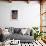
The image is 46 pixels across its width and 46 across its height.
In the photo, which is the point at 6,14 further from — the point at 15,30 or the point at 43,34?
the point at 43,34

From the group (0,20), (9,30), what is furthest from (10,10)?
(9,30)

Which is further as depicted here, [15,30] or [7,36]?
[15,30]

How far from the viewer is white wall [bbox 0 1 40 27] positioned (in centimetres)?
518

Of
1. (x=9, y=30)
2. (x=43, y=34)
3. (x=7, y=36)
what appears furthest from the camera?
(x=43, y=34)

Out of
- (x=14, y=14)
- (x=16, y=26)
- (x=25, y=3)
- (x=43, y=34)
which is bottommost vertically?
(x=43, y=34)

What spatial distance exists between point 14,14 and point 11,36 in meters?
1.13

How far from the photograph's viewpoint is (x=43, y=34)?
203 inches

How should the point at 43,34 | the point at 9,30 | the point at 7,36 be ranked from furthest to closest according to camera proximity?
the point at 43,34 → the point at 9,30 → the point at 7,36

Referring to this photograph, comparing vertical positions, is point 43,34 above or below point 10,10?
below

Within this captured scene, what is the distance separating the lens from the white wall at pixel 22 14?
17.0 ft

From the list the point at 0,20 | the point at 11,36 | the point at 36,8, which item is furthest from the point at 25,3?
the point at 11,36

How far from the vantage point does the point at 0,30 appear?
183 inches

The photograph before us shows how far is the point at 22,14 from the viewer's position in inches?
205

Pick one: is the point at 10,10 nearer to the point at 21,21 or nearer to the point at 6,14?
the point at 6,14
